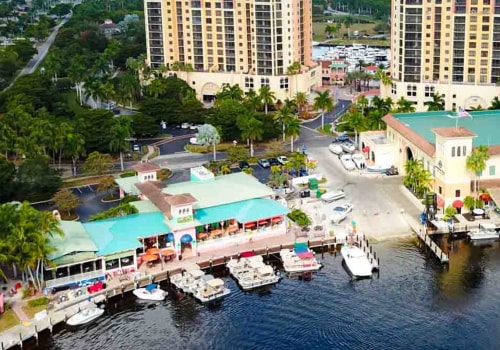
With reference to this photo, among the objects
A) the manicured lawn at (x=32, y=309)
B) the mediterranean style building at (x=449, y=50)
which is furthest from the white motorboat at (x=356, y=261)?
the mediterranean style building at (x=449, y=50)

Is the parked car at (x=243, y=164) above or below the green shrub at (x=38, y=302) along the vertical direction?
above

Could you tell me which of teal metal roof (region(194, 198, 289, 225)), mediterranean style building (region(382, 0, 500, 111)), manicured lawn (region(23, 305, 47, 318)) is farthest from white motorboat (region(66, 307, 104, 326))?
mediterranean style building (region(382, 0, 500, 111))

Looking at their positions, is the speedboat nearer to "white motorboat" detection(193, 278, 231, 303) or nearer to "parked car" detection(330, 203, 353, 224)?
"white motorboat" detection(193, 278, 231, 303)

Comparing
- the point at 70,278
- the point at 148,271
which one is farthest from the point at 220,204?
the point at 70,278

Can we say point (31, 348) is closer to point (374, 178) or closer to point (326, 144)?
point (374, 178)

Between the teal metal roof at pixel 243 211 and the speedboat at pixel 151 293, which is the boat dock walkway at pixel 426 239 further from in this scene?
the speedboat at pixel 151 293
